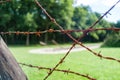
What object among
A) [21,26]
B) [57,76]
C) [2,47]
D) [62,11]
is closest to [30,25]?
[21,26]

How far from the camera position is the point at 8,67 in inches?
67.7

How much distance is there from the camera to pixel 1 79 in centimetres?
167

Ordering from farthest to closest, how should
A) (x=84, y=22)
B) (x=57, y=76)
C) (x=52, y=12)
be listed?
(x=84, y=22) → (x=52, y=12) → (x=57, y=76)

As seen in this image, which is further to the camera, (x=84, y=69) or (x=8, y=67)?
(x=84, y=69)

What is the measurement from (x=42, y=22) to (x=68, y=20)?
4880 mm

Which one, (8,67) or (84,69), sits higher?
(8,67)

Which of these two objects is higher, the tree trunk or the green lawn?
the tree trunk

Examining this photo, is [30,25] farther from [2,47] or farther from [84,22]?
[2,47]

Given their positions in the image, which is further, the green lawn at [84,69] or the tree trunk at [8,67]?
the green lawn at [84,69]

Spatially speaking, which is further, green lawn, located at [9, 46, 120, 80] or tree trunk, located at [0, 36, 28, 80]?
green lawn, located at [9, 46, 120, 80]

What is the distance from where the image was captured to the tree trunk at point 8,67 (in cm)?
169

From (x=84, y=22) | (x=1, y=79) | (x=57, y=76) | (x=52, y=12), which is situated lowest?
(x=84, y=22)

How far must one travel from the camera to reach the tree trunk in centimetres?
169

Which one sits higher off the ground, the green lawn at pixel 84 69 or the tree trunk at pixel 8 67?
the tree trunk at pixel 8 67
